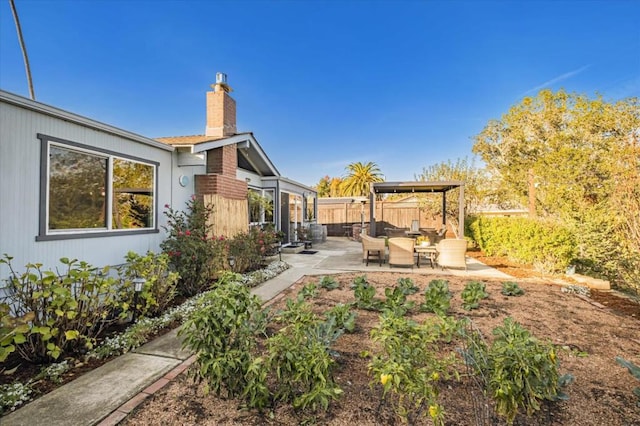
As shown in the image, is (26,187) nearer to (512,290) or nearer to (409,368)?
(409,368)

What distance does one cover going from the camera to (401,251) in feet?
27.5

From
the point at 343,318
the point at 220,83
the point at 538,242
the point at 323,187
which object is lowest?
the point at 343,318

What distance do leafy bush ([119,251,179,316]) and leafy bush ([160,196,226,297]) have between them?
80 centimetres

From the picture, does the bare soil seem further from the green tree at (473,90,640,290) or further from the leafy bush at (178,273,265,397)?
the green tree at (473,90,640,290)

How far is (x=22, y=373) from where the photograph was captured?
117 inches

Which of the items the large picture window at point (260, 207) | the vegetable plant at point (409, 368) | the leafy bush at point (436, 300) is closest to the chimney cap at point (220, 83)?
the large picture window at point (260, 207)

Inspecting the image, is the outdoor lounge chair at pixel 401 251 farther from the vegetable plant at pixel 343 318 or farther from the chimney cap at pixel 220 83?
the chimney cap at pixel 220 83

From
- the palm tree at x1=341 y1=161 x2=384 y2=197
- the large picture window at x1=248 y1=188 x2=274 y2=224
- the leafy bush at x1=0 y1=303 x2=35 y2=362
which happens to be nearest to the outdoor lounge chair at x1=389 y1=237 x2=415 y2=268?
the large picture window at x1=248 y1=188 x2=274 y2=224

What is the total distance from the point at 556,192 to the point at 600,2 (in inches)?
345

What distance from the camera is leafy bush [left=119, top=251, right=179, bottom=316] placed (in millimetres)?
4164

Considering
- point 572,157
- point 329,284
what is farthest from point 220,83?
point 572,157

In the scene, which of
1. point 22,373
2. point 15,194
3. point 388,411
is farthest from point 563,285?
point 15,194

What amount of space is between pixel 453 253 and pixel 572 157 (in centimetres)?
1237

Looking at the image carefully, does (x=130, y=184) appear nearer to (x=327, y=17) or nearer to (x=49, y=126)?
(x=49, y=126)
